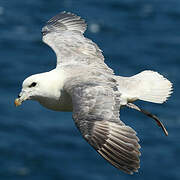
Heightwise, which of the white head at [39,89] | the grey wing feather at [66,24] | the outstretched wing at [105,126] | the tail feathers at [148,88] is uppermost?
the grey wing feather at [66,24]

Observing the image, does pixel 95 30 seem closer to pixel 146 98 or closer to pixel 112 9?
pixel 112 9

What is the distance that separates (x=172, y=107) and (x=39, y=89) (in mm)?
20993

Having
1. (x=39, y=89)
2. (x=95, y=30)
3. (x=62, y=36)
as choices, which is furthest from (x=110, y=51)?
(x=39, y=89)

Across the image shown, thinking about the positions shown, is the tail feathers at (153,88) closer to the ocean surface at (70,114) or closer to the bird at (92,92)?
the bird at (92,92)

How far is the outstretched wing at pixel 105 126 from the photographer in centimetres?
783

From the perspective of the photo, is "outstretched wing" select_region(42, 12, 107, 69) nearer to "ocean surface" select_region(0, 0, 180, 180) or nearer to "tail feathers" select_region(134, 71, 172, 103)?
"tail feathers" select_region(134, 71, 172, 103)

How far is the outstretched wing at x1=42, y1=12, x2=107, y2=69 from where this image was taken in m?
10.7

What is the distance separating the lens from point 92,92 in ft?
28.8

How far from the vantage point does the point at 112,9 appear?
131 ft

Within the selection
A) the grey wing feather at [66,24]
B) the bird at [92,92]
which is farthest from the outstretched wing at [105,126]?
the grey wing feather at [66,24]

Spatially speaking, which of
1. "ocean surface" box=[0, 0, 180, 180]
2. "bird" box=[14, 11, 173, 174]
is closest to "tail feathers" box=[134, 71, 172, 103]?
"bird" box=[14, 11, 173, 174]

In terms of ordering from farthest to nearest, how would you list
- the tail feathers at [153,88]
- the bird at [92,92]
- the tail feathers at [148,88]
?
the tail feathers at [153,88]
the tail feathers at [148,88]
the bird at [92,92]

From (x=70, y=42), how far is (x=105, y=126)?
349cm

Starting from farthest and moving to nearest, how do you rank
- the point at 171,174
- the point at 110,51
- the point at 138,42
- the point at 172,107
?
the point at 138,42 → the point at 110,51 → the point at 172,107 → the point at 171,174
